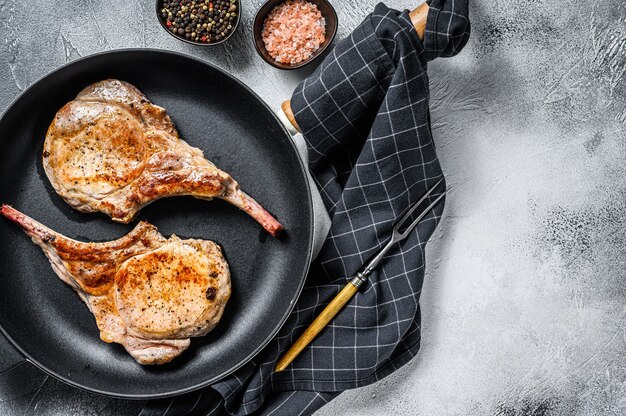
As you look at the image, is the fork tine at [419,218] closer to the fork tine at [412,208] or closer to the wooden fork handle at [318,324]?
the fork tine at [412,208]

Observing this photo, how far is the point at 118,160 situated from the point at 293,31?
80cm

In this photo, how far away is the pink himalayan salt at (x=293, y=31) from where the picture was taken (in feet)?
7.09

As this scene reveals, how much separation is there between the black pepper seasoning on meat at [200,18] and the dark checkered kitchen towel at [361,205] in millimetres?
387

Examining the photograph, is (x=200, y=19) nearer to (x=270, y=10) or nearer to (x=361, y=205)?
(x=270, y=10)

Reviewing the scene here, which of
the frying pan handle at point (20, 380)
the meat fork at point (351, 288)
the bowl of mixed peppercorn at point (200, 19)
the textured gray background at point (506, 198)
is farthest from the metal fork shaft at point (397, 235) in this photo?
the frying pan handle at point (20, 380)

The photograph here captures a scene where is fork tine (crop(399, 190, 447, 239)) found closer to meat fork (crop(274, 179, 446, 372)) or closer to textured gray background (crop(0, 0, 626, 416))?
meat fork (crop(274, 179, 446, 372))

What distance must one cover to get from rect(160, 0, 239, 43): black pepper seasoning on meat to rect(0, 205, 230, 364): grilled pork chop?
736mm

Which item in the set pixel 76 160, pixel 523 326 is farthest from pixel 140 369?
pixel 523 326

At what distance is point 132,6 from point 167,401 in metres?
1.53

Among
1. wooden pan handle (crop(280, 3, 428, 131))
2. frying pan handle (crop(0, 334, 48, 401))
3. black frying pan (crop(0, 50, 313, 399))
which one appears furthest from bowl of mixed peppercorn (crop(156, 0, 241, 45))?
frying pan handle (crop(0, 334, 48, 401))

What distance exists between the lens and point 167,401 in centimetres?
221

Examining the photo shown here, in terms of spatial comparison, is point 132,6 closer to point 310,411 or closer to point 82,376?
point 82,376

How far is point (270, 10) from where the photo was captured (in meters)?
2.19

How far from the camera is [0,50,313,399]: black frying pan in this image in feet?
7.13
